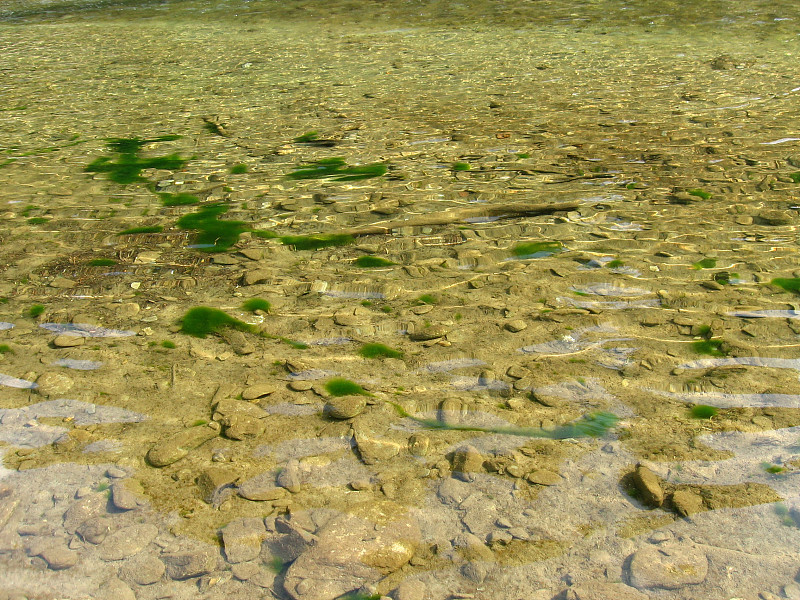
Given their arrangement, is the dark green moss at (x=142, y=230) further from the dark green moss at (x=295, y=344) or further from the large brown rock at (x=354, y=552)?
the large brown rock at (x=354, y=552)

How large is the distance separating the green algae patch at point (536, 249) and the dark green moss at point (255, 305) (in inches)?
49.4

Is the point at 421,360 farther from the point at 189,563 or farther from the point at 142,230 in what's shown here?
the point at 142,230

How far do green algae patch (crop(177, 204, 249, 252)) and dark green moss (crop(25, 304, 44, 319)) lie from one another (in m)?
0.83

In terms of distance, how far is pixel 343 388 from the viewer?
2.41m

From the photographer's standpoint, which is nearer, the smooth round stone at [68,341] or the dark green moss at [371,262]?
the smooth round stone at [68,341]

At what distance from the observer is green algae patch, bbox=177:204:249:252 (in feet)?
11.6

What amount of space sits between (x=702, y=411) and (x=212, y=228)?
2667 mm

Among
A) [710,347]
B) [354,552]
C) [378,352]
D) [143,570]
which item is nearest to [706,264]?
[710,347]

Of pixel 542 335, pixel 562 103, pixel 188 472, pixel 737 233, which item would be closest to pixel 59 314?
pixel 188 472

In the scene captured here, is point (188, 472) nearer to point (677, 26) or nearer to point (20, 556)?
point (20, 556)

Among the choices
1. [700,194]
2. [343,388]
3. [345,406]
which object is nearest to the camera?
[345,406]

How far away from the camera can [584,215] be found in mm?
3709

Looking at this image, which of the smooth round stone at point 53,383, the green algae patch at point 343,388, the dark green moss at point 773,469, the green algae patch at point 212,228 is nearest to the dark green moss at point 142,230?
the green algae patch at point 212,228

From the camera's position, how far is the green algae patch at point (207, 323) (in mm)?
2777
